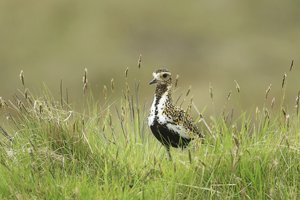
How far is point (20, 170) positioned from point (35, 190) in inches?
13.1

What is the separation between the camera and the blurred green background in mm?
29438

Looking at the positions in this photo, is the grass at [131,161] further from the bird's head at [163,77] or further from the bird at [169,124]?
the bird's head at [163,77]

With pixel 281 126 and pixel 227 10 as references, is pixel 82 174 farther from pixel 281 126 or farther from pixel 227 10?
pixel 227 10

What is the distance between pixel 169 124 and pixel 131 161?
1.93 feet

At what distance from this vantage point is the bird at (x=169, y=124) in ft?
31.2

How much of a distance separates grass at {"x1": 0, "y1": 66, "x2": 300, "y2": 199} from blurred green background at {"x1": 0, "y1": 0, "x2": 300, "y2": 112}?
670 inches

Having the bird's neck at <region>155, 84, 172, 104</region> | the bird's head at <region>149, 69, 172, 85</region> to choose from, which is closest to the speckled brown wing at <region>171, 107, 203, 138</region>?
the bird's neck at <region>155, 84, 172, 104</region>

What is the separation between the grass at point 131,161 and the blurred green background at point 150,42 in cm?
1702

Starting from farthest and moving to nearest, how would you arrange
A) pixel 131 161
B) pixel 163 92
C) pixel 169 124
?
pixel 163 92 → pixel 169 124 → pixel 131 161

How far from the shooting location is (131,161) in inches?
358

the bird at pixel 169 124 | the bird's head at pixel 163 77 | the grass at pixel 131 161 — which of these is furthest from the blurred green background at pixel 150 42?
the grass at pixel 131 161

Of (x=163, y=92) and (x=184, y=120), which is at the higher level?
(x=163, y=92)

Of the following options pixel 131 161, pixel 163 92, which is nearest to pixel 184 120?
pixel 163 92

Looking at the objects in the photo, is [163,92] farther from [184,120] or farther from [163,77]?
[184,120]
